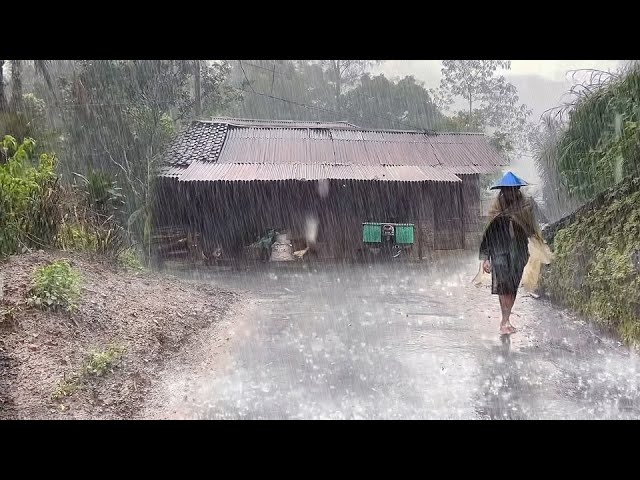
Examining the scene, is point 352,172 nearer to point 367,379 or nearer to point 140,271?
point 140,271

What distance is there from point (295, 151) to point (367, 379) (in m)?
8.75

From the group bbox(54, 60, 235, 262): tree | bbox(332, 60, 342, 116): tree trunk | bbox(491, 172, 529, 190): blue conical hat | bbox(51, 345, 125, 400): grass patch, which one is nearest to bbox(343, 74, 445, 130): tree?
bbox(332, 60, 342, 116): tree trunk

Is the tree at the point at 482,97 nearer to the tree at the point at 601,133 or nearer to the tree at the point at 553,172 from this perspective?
the tree at the point at 553,172

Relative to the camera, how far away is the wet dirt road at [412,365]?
163 inches

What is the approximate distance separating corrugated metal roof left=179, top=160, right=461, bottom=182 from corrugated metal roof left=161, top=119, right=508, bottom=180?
7.7 inches

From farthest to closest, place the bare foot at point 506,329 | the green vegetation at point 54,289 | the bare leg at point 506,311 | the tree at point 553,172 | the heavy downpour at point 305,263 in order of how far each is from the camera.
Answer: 1. the tree at point 553,172
2. the bare foot at point 506,329
3. the bare leg at point 506,311
4. the green vegetation at point 54,289
5. the heavy downpour at point 305,263

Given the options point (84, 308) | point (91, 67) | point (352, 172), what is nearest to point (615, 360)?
point (84, 308)

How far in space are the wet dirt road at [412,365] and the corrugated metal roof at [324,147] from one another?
5221 mm

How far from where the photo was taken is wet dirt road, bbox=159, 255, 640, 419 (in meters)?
4.14

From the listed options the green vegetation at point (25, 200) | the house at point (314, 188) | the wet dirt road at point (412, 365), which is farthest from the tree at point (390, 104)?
the green vegetation at point (25, 200)

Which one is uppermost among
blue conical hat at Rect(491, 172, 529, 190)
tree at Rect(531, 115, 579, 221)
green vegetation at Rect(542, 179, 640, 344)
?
tree at Rect(531, 115, 579, 221)

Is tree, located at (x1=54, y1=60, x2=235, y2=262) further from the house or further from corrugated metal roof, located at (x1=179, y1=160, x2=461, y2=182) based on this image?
corrugated metal roof, located at (x1=179, y1=160, x2=461, y2=182)

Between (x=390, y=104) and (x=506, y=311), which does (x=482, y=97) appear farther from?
(x=506, y=311)

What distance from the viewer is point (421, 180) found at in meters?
11.4
